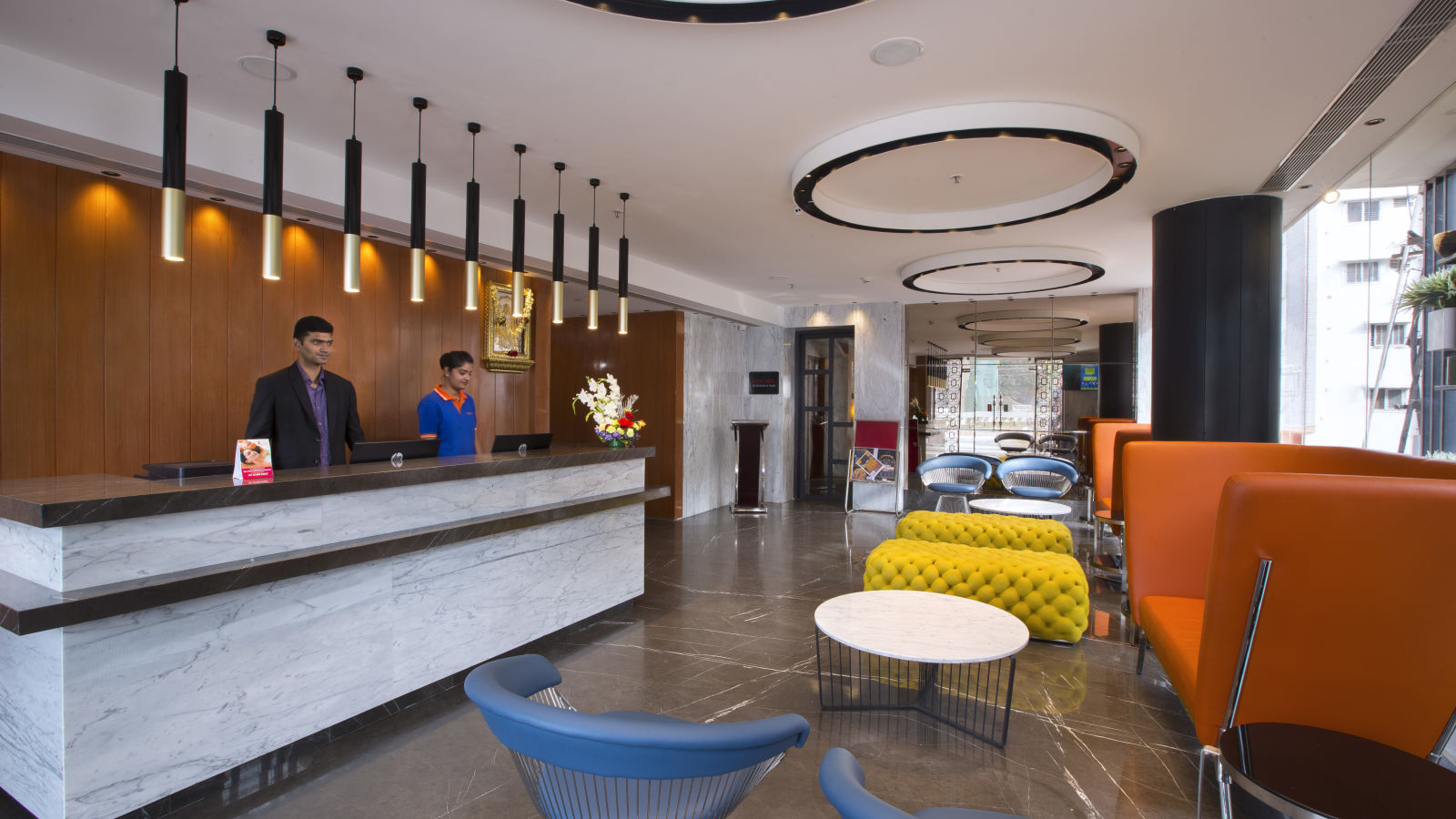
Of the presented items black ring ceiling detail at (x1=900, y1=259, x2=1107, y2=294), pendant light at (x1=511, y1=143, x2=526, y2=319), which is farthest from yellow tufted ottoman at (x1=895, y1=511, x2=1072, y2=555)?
pendant light at (x1=511, y1=143, x2=526, y2=319)

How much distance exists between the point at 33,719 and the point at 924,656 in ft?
10.7

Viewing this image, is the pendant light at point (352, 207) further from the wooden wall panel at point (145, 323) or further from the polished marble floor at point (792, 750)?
the polished marble floor at point (792, 750)

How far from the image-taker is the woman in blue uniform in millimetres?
5164

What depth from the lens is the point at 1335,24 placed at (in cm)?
285

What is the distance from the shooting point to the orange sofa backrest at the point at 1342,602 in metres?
1.84

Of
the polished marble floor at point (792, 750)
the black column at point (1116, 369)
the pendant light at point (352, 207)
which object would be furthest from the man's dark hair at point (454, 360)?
the black column at point (1116, 369)

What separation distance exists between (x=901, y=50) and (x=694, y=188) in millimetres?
2236

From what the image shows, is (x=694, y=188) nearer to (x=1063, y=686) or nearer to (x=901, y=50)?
(x=901, y=50)

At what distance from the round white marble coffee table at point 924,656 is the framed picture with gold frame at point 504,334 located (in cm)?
418

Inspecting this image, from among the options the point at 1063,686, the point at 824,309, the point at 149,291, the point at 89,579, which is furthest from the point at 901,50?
the point at 824,309

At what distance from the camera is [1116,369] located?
958cm

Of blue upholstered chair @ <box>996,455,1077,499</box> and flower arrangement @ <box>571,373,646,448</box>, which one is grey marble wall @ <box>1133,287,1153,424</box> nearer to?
blue upholstered chair @ <box>996,455,1077,499</box>

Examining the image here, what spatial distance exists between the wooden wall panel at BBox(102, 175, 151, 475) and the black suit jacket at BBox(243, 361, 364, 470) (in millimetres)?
795

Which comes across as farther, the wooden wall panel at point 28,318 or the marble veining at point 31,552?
the wooden wall panel at point 28,318
